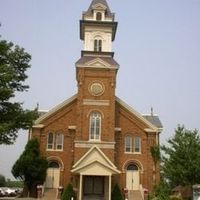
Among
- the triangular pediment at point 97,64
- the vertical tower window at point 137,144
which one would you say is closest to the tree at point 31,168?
the vertical tower window at point 137,144

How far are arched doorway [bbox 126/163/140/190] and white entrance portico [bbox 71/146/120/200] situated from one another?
2.91 metres

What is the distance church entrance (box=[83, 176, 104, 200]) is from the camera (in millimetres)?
42172

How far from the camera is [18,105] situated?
24109mm

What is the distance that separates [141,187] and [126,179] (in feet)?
5.88

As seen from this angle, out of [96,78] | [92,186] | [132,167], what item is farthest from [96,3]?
[92,186]

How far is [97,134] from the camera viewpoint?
1703 inches

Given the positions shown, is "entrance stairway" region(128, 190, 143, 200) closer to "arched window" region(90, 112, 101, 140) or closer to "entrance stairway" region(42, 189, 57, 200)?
"arched window" region(90, 112, 101, 140)

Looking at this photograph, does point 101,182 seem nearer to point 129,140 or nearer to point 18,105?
point 129,140

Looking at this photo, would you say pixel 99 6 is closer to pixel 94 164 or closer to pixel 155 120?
pixel 155 120

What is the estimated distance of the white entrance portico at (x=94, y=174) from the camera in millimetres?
40031

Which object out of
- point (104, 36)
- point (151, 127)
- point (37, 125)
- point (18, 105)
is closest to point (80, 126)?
point (37, 125)

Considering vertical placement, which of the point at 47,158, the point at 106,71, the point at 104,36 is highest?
the point at 104,36

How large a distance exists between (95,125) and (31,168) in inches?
311

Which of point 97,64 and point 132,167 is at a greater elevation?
point 97,64
